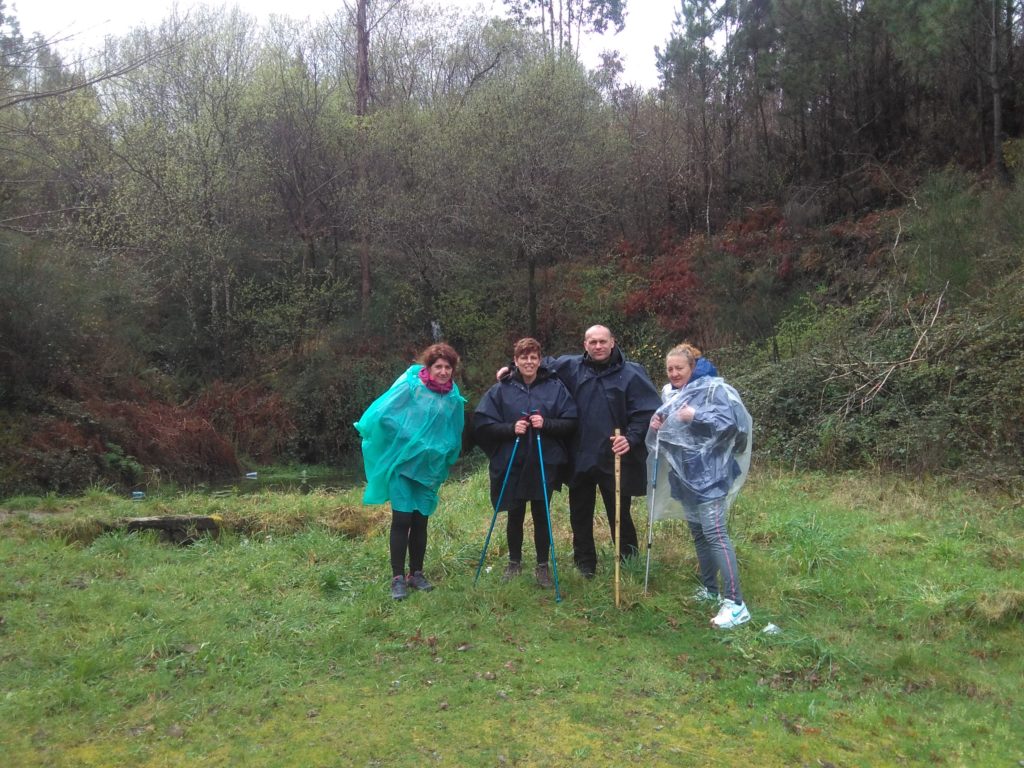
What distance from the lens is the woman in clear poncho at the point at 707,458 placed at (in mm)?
4781

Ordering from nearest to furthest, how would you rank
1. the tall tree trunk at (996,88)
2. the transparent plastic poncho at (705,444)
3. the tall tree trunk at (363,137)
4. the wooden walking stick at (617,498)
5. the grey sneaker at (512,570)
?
the transparent plastic poncho at (705,444), the wooden walking stick at (617,498), the grey sneaker at (512,570), the tall tree trunk at (996,88), the tall tree trunk at (363,137)

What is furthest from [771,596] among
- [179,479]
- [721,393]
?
[179,479]

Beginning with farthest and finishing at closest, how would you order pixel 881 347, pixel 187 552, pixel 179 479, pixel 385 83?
pixel 385 83 → pixel 179 479 → pixel 881 347 → pixel 187 552

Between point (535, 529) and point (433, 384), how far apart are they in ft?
3.76

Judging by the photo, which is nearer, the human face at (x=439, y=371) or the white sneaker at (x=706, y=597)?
the white sneaker at (x=706, y=597)

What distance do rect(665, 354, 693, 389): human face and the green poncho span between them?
1.44 meters

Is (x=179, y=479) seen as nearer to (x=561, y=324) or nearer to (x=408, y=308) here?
(x=408, y=308)

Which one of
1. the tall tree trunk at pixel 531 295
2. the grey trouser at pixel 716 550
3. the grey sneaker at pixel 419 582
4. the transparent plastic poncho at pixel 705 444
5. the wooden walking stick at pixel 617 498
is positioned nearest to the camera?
the grey trouser at pixel 716 550

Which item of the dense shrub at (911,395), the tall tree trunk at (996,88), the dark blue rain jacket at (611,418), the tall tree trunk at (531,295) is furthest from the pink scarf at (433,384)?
the tall tree trunk at (531,295)

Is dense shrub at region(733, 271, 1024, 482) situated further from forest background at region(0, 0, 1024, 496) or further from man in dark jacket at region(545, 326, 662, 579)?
man in dark jacket at region(545, 326, 662, 579)

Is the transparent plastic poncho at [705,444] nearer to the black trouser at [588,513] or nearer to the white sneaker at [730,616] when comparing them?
the black trouser at [588,513]

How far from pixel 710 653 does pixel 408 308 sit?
19.2m

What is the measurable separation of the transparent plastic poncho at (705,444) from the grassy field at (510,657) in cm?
70

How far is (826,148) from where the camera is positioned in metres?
20.0
